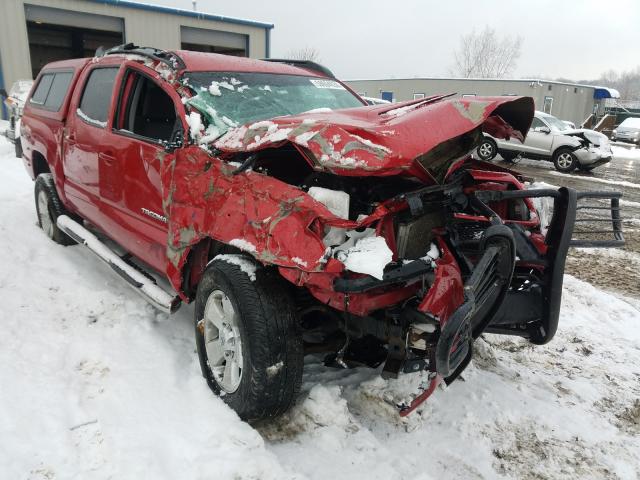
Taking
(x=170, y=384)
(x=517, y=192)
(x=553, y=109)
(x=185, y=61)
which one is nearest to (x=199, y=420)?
(x=170, y=384)

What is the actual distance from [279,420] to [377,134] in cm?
164

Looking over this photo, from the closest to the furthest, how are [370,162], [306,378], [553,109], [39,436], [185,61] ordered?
[370,162]
[39,436]
[306,378]
[185,61]
[553,109]

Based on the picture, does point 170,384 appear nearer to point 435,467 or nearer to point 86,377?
point 86,377

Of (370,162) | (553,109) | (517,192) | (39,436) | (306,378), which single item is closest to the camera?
(370,162)

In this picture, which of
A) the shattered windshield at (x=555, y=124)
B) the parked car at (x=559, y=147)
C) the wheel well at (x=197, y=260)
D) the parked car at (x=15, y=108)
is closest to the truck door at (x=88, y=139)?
the wheel well at (x=197, y=260)

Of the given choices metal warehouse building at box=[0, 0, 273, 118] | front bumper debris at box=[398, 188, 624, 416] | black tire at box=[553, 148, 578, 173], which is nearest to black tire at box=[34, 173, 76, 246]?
front bumper debris at box=[398, 188, 624, 416]

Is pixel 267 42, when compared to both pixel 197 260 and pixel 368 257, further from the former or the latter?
pixel 368 257

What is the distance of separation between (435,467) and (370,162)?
158 centimetres

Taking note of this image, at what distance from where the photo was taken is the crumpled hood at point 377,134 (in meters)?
2.08

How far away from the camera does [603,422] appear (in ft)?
9.54

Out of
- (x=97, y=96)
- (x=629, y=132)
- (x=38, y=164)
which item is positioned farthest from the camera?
(x=629, y=132)

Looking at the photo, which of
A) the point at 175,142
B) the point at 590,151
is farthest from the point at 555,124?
the point at 175,142

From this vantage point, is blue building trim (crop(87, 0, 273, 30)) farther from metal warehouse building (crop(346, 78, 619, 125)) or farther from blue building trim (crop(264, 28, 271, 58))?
metal warehouse building (crop(346, 78, 619, 125))

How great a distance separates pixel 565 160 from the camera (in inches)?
553
